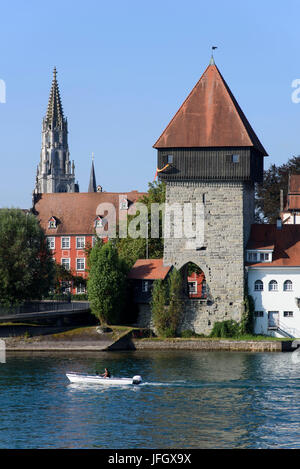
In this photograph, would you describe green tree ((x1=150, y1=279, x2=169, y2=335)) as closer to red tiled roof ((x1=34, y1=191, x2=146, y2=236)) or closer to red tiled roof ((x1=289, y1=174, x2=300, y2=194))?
red tiled roof ((x1=289, y1=174, x2=300, y2=194))

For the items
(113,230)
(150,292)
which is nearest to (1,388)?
(150,292)

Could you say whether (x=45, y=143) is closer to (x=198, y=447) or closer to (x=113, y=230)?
(x=113, y=230)

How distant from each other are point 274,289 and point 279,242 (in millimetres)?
4388

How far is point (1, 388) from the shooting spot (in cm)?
5819

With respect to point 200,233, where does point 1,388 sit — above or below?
below

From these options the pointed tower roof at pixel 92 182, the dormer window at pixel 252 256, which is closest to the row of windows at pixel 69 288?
the dormer window at pixel 252 256

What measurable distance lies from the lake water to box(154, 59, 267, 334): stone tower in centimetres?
815

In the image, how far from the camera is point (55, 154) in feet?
599

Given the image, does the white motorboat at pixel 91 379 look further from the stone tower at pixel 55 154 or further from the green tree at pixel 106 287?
the stone tower at pixel 55 154

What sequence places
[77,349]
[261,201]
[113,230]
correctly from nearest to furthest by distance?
[77,349] → [113,230] → [261,201]

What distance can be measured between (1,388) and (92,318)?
83.9 ft

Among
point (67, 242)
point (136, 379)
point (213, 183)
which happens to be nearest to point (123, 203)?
point (67, 242)

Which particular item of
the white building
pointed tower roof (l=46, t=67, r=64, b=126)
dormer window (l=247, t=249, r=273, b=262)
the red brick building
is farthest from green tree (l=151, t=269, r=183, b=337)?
pointed tower roof (l=46, t=67, r=64, b=126)

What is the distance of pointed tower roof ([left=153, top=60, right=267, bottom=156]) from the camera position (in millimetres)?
78812
